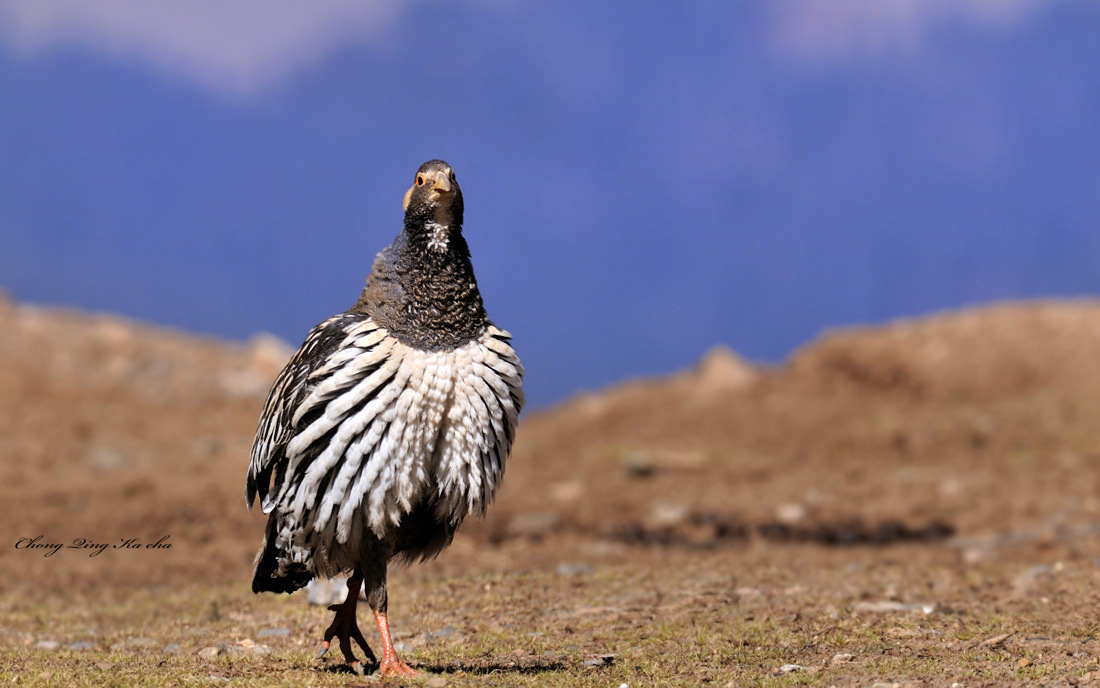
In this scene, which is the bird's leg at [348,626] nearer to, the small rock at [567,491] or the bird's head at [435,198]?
the bird's head at [435,198]

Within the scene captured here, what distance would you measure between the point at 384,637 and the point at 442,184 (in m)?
2.86

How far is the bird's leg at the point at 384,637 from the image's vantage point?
7312mm

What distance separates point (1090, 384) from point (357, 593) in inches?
830

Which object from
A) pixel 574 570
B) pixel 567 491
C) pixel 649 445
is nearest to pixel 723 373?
pixel 649 445

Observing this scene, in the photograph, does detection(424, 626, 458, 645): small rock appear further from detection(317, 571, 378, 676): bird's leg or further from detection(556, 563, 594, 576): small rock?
detection(556, 563, 594, 576): small rock

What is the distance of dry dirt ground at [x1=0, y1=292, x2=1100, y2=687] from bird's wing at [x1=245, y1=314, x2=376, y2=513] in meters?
1.32

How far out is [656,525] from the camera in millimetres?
17641

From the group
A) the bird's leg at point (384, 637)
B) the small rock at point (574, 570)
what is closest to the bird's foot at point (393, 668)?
the bird's leg at point (384, 637)

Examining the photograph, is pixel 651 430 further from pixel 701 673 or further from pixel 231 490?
pixel 701 673

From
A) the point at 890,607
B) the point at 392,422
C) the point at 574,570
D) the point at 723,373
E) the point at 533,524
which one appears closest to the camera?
the point at 392,422

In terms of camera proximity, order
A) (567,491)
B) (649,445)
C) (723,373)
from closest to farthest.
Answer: (567,491) → (649,445) → (723,373)

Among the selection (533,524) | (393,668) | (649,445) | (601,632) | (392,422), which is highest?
(649,445)

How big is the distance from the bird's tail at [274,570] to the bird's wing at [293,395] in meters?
0.21

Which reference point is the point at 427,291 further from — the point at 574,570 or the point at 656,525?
the point at 656,525
